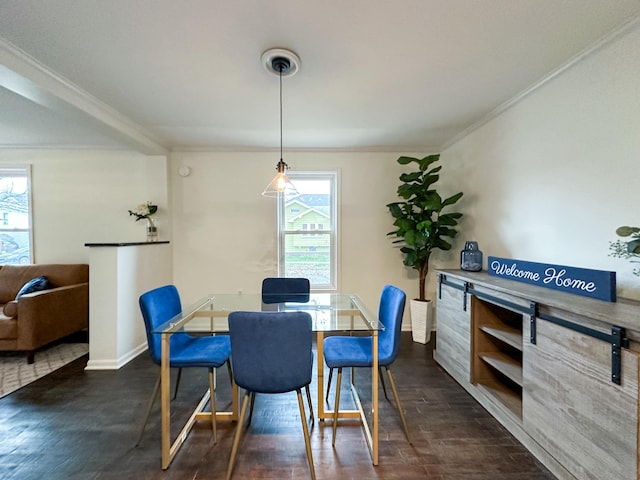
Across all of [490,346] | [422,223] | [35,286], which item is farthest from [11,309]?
[490,346]

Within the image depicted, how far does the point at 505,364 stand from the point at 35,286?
16.3 feet

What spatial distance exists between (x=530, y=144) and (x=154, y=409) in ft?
12.3

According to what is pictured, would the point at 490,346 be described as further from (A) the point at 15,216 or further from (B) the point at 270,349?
(A) the point at 15,216

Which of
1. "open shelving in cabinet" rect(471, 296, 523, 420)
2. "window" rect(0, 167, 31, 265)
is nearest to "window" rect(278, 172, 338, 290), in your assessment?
"open shelving in cabinet" rect(471, 296, 523, 420)

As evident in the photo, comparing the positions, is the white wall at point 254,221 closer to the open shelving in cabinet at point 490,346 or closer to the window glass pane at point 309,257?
the window glass pane at point 309,257

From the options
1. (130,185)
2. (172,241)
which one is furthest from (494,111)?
(130,185)

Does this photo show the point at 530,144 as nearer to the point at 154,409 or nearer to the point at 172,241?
the point at 154,409

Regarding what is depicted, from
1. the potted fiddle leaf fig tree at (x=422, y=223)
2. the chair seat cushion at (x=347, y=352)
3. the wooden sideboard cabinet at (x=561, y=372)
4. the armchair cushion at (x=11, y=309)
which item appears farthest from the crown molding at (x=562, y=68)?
the armchair cushion at (x=11, y=309)

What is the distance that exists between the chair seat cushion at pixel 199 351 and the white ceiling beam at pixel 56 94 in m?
2.13

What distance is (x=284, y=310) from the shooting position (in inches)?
86.4

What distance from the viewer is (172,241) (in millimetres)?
3908

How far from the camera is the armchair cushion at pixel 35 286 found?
324 centimetres

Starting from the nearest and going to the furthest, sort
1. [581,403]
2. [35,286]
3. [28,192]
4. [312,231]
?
[581,403] → [35,286] → [28,192] → [312,231]

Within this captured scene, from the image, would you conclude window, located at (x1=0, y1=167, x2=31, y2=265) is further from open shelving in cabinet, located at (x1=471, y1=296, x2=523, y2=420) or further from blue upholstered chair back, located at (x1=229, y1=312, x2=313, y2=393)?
open shelving in cabinet, located at (x1=471, y1=296, x2=523, y2=420)
